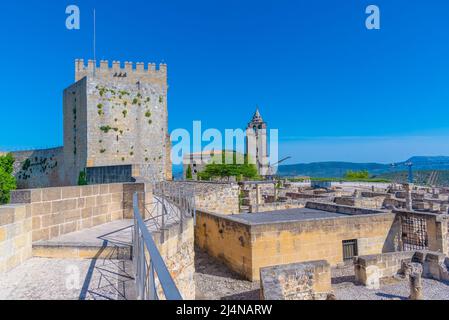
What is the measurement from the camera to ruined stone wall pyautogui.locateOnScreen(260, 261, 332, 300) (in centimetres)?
800

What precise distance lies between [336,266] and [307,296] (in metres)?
4.53

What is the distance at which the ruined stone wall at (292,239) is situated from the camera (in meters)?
11.4

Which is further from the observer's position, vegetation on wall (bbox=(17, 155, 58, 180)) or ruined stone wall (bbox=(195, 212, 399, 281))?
vegetation on wall (bbox=(17, 155, 58, 180))

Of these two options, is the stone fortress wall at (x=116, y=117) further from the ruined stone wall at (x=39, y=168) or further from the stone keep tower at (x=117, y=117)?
the ruined stone wall at (x=39, y=168)

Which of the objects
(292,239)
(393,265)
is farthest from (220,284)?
(393,265)

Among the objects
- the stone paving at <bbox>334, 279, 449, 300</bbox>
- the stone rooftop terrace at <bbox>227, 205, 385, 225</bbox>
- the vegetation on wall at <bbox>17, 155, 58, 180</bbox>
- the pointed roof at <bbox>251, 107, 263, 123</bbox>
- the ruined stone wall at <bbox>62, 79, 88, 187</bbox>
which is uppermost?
the pointed roof at <bbox>251, 107, 263, 123</bbox>

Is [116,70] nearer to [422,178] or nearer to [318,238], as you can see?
[318,238]

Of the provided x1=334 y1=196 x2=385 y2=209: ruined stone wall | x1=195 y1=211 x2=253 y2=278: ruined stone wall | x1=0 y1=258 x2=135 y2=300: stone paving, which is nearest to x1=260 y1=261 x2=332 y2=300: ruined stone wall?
x1=195 y1=211 x2=253 y2=278: ruined stone wall

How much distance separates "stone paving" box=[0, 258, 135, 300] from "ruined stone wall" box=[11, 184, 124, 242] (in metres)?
0.91

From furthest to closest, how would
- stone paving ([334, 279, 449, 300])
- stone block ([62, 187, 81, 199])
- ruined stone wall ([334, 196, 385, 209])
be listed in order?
ruined stone wall ([334, 196, 385, 209])
stone paving ([334, 279, 449, 300])
stone block ([62, 187, 81, 199])

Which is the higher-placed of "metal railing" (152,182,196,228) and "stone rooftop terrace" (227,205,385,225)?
"metal railing" (152,182,196,228)

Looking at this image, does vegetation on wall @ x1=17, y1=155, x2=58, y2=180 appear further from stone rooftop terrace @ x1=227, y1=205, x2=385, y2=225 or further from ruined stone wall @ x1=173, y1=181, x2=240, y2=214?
stone rooftop terrace @ x1=227, y1=205, x2=385, y2=225

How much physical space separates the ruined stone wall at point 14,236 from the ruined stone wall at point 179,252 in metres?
1.96

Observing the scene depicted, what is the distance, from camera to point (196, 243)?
612 inches
